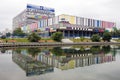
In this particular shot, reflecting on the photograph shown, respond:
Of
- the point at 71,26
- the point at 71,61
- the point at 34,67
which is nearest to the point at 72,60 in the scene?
the point at 71,61

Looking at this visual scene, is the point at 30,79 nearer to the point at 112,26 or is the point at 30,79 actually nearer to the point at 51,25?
the point at 51,25

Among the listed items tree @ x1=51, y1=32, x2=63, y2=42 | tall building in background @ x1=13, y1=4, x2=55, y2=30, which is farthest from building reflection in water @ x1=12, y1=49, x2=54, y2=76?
tall building in background @ x1=13, y1=4, x2=55, y2=30

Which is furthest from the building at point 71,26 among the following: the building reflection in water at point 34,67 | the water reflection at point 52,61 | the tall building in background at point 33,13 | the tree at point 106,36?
the building reflection in water at point 34,67

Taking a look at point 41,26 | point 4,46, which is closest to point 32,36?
point 4,46

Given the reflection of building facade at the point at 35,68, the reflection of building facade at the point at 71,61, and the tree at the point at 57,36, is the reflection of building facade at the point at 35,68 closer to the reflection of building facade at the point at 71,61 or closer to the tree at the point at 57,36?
the reflection of building facade at the point at 71,61

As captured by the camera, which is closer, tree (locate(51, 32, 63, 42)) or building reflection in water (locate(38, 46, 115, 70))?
building reflection in water (locate(38, 46, 115, 70))

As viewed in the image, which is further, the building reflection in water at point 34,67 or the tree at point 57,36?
the tree at point 57,36

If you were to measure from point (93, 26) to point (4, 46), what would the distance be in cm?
6486

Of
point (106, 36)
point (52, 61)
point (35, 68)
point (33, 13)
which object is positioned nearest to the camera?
point (35, 68)

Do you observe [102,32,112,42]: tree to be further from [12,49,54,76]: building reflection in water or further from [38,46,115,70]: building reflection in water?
[12,49,54,76]: building reflection in water

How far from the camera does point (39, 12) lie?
14225 cm

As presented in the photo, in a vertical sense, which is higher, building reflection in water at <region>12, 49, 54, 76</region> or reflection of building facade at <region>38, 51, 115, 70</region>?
building reflection in water at <region>12, 49, 54, 76</region>

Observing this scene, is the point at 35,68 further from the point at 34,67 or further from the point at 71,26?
the point at 71,26

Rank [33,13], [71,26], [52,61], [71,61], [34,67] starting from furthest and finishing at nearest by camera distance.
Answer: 1. [33,13]
2. [71,26]
3. [71,61]
4. [52,61]
5. [34,67]
